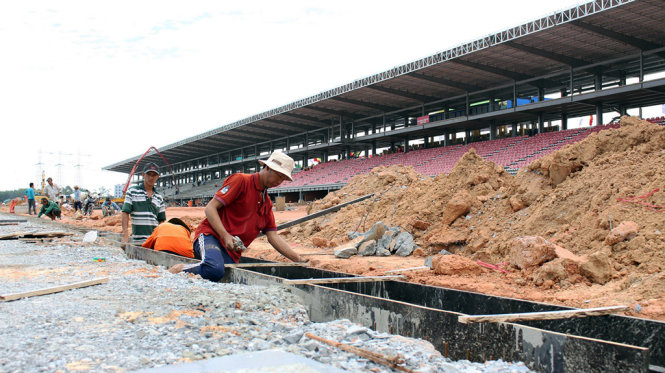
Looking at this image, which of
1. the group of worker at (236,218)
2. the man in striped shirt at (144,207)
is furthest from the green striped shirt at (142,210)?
the group of worker at (236,218)

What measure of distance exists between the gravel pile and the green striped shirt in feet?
7.93

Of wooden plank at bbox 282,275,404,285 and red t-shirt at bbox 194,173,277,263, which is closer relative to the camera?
wooden plank at bbox 282,275,404,285

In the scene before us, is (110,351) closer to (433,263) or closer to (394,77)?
(433,263)

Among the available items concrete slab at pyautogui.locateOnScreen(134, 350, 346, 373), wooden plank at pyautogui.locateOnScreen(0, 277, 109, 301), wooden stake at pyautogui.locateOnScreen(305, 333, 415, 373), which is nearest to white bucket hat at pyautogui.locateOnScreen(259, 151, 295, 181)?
wooden plank at pyautogui.locateOnScreen(0, 277, 109, 301)

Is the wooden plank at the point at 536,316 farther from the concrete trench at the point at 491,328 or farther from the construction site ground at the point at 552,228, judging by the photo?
the construction site ground at the point at 552,228

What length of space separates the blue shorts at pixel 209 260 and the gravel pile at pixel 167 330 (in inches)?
16.5

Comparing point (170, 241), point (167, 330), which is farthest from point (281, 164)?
point (170, 241)

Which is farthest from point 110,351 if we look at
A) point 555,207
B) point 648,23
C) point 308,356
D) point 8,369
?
point 648,23

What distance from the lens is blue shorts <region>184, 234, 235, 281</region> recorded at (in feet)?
16.6

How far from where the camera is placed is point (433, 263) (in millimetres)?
6859

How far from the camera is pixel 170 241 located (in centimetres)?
704

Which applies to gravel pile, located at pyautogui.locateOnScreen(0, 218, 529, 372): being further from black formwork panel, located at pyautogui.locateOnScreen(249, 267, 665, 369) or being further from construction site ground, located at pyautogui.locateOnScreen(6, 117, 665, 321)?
construction site ground, located at pyautogui.locateOnScreen(6, 117, 665, 321)

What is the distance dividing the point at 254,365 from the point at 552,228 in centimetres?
638

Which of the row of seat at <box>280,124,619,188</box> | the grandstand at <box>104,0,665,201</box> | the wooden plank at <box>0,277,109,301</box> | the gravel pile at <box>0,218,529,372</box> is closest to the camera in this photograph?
the gravel pile at <box>0,218,529,372</box>
